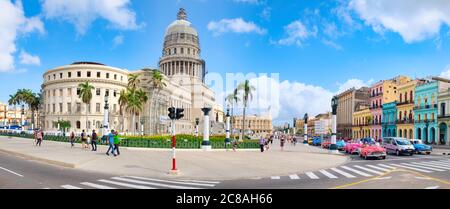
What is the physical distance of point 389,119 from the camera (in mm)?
72312

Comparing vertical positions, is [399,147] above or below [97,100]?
below

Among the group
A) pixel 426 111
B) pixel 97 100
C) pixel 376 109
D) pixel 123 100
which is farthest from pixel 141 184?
pixel 97 100

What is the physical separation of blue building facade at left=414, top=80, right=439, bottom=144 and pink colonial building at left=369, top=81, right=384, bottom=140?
12480 mm

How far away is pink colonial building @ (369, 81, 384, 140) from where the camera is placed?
75.8m

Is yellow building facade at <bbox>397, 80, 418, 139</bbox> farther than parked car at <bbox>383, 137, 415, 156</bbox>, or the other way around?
yellow building facade at <bbox>397, 80, 418, 139</bbox>

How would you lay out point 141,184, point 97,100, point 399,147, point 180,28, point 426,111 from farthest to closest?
point 180,28
point 97,100
point 426,111
point 399,147
point 141,184

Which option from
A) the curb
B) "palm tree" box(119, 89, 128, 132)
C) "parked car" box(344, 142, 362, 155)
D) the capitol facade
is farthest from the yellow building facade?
A: the curb

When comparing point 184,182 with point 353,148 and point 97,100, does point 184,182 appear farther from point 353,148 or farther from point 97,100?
point 97,100

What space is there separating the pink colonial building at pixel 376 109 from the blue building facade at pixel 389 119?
160 cm

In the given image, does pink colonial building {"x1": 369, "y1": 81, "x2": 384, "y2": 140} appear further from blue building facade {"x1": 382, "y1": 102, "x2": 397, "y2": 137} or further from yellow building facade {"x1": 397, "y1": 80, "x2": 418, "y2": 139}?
yellow building facade {"x1": 397, "y1": 80, "x2": 418, "y2": 139}

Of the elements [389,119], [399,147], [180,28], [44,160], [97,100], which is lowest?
[399,147]

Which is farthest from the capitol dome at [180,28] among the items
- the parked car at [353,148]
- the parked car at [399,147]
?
the parked car at [399,147]

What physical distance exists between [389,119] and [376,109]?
218 inches

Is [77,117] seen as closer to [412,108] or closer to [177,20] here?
[177,20]
